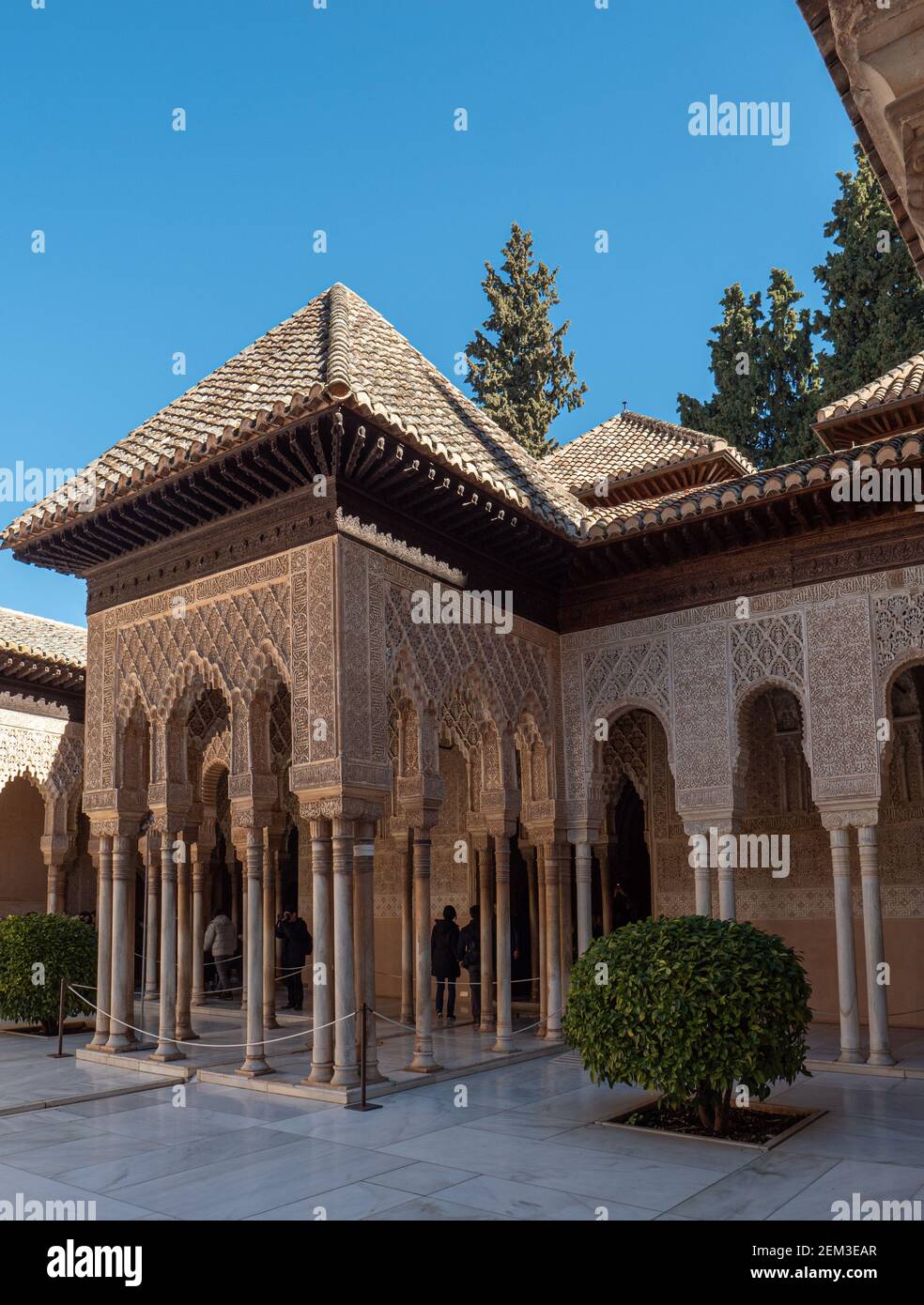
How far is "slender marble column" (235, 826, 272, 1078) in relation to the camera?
9.31m

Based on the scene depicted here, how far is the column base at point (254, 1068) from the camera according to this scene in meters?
9.26

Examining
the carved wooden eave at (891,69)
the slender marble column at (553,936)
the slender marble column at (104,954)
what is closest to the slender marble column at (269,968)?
the slender marble column at (104,954)

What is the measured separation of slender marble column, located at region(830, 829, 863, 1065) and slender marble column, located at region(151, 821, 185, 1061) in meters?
6.01

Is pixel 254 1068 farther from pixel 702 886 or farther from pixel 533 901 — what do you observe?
pixel 533 901

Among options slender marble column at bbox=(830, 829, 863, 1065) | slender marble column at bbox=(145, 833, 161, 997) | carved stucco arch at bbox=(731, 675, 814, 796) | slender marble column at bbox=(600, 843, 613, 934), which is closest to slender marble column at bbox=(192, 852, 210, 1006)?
slender marble column at bbox=(145, 833, 161, 997)

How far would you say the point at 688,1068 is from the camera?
6.84m

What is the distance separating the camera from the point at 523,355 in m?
27.1

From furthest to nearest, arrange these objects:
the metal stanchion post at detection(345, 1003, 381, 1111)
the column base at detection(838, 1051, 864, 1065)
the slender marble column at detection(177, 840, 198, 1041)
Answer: the slender marble column at detection(177, 840, 198, 1041)
the column base at detection(838, 1051, 864, 1065)
the metal stanchion post at detection(345, 1003, 381, 1111)

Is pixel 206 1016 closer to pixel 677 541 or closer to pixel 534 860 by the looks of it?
pixel 534 860

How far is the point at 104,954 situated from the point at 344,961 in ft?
11.3

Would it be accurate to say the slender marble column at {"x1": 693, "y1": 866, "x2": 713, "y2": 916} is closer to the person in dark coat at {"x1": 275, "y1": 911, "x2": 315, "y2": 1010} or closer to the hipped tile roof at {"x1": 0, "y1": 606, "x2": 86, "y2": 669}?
the person in dark coat at {"x1": 275, "y1": 911, "x2": 315, "y2": 1010}

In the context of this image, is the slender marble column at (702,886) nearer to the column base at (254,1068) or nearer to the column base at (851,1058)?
the column base at (851,1058)
